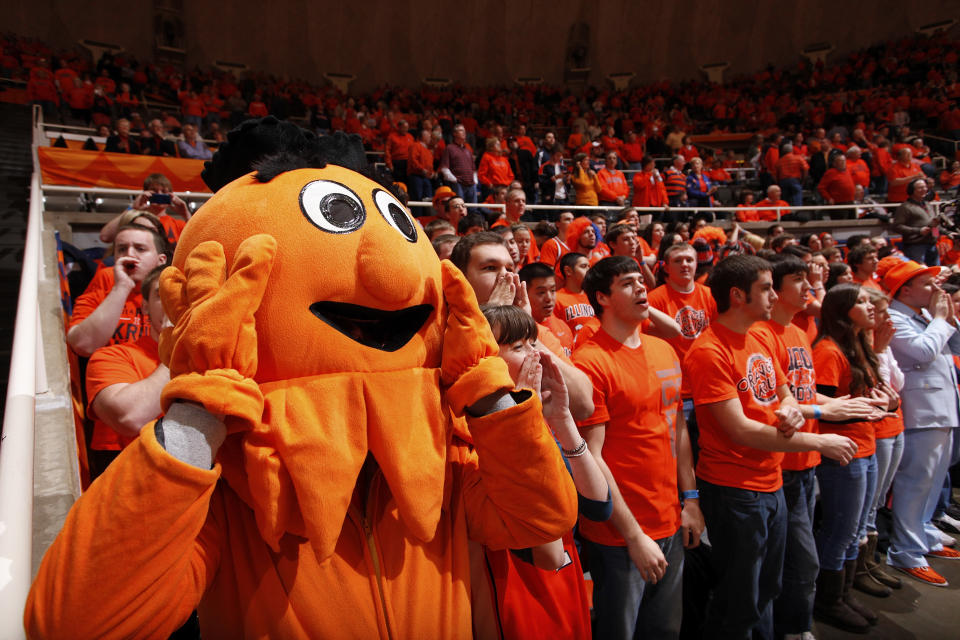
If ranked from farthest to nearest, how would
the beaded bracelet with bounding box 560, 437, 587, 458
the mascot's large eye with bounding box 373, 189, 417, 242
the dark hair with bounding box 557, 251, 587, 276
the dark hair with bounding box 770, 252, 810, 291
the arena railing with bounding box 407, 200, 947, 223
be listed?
1. the arena railing with bounding box 407, 200, 947, 223
2. the dark hair with bounding box 557, 251, 587, 276
3. the dark hair with bounding box 770, 252, 810, 291
4. the beaded bracelet with bounding box 560, 437, 587, 458
5. the mascot's large eye with bounding box 373, 189, 417, 242

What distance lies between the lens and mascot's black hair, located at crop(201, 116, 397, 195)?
4.28 ft

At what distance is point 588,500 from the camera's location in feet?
6.11

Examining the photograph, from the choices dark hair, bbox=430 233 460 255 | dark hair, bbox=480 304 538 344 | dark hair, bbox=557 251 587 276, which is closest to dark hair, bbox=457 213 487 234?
dark hair, bbox=557 251 587 276

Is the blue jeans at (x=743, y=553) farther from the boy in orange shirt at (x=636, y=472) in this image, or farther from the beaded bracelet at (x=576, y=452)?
the beaded bracelet at (x=576, y=452)

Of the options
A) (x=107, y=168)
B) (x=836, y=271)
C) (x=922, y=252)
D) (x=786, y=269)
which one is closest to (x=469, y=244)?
(x=786, y=269)

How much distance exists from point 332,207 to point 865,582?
403 cm

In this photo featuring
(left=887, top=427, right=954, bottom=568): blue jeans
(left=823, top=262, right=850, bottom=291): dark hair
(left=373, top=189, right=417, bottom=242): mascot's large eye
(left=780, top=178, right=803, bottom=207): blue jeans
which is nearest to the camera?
(left=373, top=189, right=417, bottom=242): mascot's large eye

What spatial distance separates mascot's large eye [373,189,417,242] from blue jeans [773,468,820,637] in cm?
245

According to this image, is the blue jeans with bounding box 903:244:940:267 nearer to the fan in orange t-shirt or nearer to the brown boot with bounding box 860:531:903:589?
the brown boot with bounding box 860:531:903:589

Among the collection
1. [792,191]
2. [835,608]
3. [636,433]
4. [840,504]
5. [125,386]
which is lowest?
[835,608]

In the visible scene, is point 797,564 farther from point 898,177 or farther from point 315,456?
point 898,177

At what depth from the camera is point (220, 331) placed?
0.99 metres

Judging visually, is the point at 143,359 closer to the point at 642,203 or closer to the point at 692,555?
the point at 692,555

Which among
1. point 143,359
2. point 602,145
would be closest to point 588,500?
point 143,359
